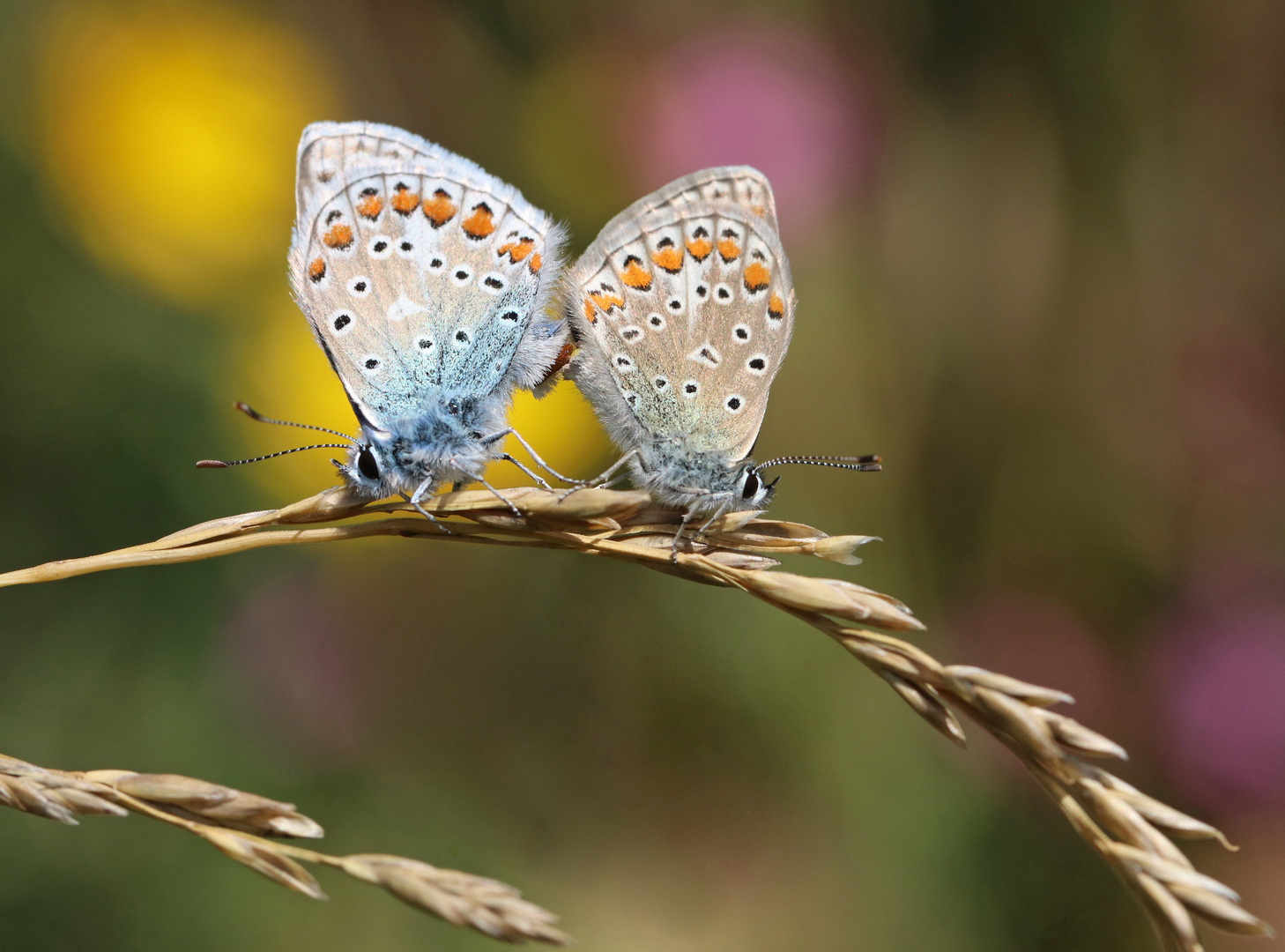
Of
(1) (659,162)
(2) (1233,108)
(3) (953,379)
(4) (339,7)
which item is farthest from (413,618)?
(2) (1233,108)

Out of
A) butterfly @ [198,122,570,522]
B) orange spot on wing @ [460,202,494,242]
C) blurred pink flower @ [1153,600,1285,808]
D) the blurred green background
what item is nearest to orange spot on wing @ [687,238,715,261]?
butterfly @ [198,122,570,522]

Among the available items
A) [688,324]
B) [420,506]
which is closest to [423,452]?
[420,506]

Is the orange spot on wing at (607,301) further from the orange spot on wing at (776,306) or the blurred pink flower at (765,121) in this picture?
the blurred pink flower at (765,121)

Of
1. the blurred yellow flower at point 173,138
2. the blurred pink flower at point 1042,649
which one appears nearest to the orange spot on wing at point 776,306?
the blurred pink flower at point 1042,649

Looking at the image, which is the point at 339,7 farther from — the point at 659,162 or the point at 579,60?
the point at 659,162

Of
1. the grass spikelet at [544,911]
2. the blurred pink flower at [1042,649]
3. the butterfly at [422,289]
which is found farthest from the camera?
the blurred pink flower at [1042,649]

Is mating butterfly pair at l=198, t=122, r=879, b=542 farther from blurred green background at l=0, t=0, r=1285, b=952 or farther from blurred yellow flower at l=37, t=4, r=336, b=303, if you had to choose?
blurred yellow flower at l=37, t=4, r=336, b=303

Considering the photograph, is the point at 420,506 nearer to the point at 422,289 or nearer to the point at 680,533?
the point at 680,533
